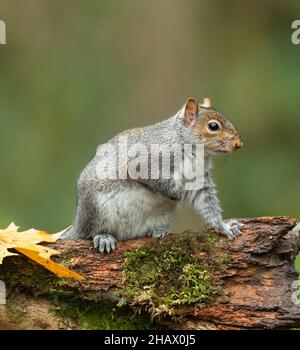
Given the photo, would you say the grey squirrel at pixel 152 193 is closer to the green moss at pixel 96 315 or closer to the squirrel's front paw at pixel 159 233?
the squirrel's front paw at pixel 159 233

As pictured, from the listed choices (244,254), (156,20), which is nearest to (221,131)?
(244,254)

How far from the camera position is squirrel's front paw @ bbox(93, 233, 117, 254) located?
4.76m

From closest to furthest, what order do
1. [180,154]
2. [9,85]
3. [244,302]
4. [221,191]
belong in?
[244,302], [180,154], [221,191], [9,85]

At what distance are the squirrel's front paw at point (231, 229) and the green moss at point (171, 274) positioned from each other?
2.7 inches

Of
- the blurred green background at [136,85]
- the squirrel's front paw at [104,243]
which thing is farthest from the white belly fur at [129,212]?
the blurred green background at [136,85]

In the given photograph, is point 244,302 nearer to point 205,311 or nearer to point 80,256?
point 205,311

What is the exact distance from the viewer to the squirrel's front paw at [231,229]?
4742 millimetres

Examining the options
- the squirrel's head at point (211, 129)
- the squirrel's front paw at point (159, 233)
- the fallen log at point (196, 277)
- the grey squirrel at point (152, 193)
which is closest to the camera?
the fallen log at point (196, 277)

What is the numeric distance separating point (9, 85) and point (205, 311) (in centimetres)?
695

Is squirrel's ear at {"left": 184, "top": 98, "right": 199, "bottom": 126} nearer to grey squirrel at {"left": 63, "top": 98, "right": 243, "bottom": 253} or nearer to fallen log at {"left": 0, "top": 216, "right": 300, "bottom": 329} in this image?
grey squirrel at {"left": 63, "top": 98, "right": 243, "bottom": 253}

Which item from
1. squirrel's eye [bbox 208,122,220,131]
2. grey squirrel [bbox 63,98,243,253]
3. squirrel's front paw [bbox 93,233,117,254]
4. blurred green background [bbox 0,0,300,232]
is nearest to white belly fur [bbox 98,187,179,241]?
grey squirrel [bbox 63,98,243,253]

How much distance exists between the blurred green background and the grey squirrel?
3.59 metres

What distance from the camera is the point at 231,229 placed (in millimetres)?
4750

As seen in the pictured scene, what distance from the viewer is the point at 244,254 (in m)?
4.64
